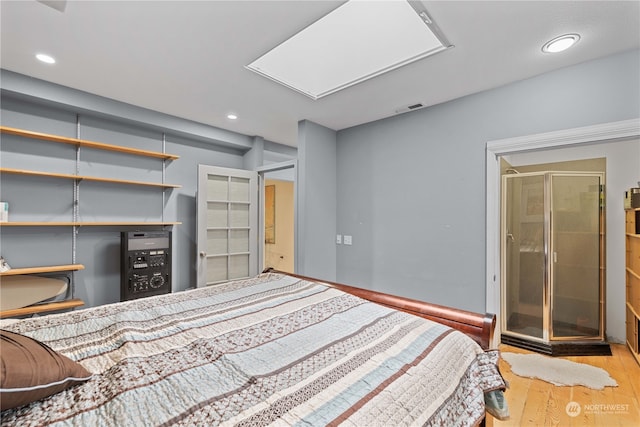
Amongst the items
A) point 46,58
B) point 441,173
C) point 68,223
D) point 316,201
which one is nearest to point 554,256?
point 441,173

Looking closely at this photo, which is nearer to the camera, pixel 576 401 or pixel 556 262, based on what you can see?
pixel 576 401

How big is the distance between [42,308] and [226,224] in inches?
72.8

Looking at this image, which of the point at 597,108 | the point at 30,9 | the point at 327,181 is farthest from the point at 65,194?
the point at 597,108

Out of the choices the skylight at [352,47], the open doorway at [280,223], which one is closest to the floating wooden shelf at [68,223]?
the skylight at [352,47]

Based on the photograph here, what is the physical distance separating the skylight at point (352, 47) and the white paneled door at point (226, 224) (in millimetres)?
1698

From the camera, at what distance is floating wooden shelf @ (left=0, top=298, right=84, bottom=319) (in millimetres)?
2152

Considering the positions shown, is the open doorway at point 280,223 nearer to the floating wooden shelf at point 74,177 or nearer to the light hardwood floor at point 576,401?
the floating wooden shelf at point 74,177

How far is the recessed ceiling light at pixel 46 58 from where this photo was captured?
2.00m

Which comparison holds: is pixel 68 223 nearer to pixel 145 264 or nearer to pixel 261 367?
pixel 145 264

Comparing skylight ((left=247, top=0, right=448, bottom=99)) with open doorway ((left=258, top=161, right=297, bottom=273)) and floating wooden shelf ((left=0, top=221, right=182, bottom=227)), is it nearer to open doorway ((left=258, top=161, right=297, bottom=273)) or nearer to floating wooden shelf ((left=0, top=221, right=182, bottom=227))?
floating wooden shelf ((left=0, top=221, right=182, bottom=227))

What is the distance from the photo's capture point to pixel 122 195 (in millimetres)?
3031

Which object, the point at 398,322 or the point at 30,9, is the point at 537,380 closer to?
the point at 398,322

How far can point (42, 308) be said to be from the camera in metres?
2.29

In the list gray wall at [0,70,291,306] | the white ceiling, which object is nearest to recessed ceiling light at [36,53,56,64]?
the white ceiling
